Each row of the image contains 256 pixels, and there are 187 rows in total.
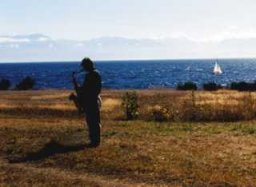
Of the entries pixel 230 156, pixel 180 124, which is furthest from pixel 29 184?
pixel 180 124

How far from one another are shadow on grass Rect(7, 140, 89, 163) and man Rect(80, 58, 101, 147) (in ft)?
1.36

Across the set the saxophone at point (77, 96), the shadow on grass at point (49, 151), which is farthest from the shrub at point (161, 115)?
the shadow on grass at point (49, 151)

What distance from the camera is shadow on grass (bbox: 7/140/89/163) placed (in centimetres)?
1642

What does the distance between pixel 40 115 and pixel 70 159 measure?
14.3m

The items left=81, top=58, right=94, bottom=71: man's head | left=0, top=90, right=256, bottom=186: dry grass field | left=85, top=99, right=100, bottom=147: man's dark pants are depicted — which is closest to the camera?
left=0, top=90, right=256, bottom=186: dry grass field

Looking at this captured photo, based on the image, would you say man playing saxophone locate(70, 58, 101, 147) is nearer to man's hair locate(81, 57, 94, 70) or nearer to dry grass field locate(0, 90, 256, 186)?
man's hair locate(81, 57, 94, 70)

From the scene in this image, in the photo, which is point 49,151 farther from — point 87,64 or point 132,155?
point 87,64

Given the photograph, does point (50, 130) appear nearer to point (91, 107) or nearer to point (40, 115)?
point (91, 107)

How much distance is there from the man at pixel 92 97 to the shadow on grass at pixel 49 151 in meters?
0.41

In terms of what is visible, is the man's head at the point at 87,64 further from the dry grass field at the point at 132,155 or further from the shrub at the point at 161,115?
the shrub at the point at 161,115

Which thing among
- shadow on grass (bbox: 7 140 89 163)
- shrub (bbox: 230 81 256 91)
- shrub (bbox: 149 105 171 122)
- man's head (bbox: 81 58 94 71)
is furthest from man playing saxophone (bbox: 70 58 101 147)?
shrub (bbox: 230 81 256 91)

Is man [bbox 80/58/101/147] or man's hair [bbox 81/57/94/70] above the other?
man's hair [bbox 81/57/94/70]

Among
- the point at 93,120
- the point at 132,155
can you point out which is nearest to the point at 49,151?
the point at 93,120

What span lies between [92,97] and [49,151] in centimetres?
190
